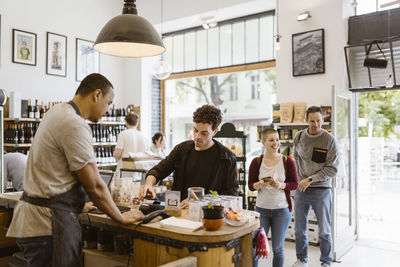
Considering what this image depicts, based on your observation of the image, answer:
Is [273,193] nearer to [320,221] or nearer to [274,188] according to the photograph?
[274,188]

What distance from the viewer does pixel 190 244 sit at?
199 centimetres

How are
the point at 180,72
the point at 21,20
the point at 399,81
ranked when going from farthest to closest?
1. the point at 180,72
2. the point at 21,20
3. the point at 399,81

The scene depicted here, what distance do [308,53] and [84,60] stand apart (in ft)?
14.1

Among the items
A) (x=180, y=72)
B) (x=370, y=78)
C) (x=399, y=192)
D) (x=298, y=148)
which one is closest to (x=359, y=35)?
(x=370, y=78)

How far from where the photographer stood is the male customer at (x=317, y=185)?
3.96 meters

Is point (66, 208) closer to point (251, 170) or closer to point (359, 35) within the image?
point (251, 170)

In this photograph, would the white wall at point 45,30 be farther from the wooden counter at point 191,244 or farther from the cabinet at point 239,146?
the wooden counter at point 191,244

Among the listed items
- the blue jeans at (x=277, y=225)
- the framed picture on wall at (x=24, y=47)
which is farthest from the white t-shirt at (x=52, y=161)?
the framed picture on wall at (x=24, y=47)

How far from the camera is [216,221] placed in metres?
2.04

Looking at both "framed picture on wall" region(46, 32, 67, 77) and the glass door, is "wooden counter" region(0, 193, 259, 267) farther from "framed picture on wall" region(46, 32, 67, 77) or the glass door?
"framed picture on wall" region(46, 32, 67, 77)

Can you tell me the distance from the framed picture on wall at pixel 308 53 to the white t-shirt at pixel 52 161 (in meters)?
4.20

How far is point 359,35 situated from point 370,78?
2.09 ft

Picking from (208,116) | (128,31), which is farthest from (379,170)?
(128,31)

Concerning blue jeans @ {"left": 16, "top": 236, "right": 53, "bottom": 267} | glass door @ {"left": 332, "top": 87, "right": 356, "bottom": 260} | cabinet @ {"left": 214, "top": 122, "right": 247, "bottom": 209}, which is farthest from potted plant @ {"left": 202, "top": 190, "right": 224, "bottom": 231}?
glass door @ {"left": 332, "top": 87, "right": 356, "bottom": 260}
